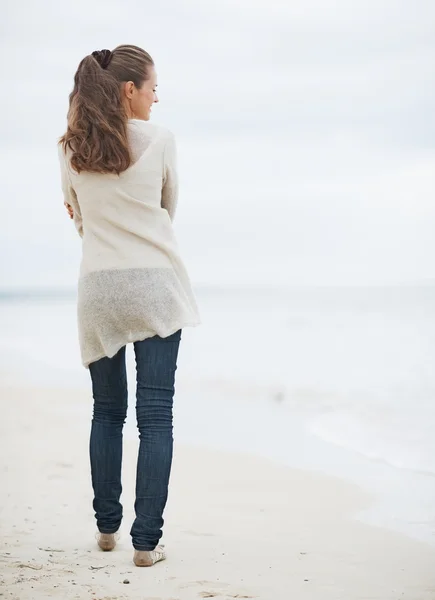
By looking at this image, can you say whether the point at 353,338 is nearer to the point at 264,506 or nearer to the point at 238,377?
the point at 238,377

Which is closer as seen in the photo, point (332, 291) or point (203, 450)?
point (203, 450)

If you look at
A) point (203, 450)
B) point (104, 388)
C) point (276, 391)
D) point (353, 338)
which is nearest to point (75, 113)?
point (104, 388)

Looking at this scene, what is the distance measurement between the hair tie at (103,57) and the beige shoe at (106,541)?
1472 mm

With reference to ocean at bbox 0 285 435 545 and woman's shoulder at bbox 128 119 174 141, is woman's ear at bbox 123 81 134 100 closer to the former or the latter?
woman's shoulder at bbox 128 119 174 141

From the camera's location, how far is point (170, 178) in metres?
2.62

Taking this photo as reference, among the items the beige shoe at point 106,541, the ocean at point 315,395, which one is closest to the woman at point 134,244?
the beige shoe at point 106,541

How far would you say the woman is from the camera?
2539 mm

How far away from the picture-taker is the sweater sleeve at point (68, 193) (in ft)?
8.71

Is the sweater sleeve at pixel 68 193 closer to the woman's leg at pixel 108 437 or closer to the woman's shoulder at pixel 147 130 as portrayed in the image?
the woman's shoulder at pixel 147 130

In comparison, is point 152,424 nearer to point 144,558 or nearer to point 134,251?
point 144,558

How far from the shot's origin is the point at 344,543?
2.94m

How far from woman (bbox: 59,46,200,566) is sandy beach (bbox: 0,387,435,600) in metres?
0.22

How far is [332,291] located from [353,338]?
2204cm

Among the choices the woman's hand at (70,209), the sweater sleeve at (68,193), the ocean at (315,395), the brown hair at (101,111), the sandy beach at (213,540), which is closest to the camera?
the sandy beach at (213,540)
